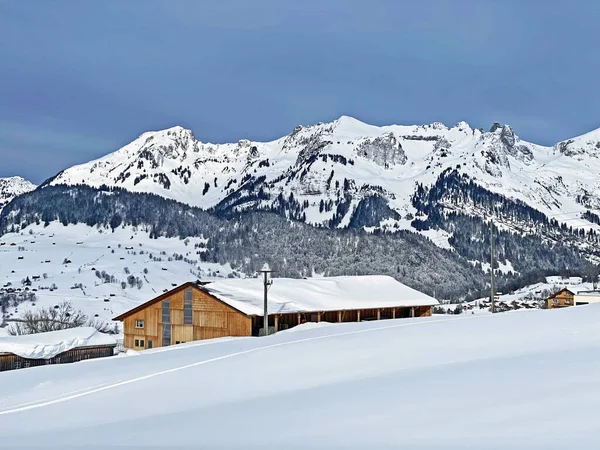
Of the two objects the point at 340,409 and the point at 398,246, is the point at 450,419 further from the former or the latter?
the point at 398,246

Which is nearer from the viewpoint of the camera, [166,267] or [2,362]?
[2,362]

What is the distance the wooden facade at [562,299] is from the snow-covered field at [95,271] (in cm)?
6328

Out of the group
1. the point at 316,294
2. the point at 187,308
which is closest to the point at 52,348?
the point at 187,308

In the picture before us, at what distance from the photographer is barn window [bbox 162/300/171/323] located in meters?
40.7

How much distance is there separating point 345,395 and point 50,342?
31.0 m

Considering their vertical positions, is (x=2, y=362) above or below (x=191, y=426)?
below

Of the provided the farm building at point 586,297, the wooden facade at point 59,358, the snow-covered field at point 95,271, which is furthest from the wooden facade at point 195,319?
the snow-covered field at point 95,271

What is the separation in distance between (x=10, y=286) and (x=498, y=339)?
401 ft

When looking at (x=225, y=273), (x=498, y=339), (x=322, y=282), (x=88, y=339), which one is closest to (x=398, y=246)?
(x=225, y=273)

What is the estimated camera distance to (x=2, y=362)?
108 ft

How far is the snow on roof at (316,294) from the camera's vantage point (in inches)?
1492

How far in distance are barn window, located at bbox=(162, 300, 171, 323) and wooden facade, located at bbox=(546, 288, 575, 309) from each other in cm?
5549

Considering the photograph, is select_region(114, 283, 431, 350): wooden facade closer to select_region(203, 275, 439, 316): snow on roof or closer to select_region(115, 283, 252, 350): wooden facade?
select_region(115, 283, 252, 350): wooden facade

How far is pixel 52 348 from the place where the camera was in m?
35.2
